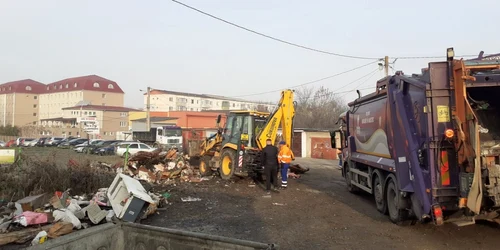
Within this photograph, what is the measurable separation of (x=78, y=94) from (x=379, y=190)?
4068 inches

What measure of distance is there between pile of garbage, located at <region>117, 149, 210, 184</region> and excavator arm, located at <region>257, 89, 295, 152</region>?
3250 millimetres

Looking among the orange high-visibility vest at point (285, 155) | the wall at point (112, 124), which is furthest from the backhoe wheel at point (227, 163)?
the wall at point (112, 124)

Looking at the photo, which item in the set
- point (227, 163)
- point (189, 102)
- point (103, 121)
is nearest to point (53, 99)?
point (103, 121)

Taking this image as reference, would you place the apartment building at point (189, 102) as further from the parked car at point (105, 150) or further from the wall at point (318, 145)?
the parked car at point (105, 150)

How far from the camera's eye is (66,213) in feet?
24.8

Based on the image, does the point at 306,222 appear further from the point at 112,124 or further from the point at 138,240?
the point at 112,124

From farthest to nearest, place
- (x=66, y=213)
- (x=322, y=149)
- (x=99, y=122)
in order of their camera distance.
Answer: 1. (x=99, y=122)
2. (x=322, y=149)
3. (x=66, y=213)

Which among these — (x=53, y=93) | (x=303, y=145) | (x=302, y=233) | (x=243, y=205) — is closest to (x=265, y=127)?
(x=243, y=205)

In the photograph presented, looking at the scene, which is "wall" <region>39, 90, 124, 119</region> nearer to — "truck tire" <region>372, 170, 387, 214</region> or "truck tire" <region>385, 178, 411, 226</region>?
"truck tire" <region>372, 170, 387, 214</region>

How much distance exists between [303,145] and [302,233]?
27827 millimetres

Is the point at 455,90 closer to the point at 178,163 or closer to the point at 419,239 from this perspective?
the point at 419,239

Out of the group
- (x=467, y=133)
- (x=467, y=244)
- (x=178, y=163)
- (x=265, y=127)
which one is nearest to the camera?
(x=467, y=133)

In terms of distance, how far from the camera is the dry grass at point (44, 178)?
10.3 meters

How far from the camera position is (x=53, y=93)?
349 feet
